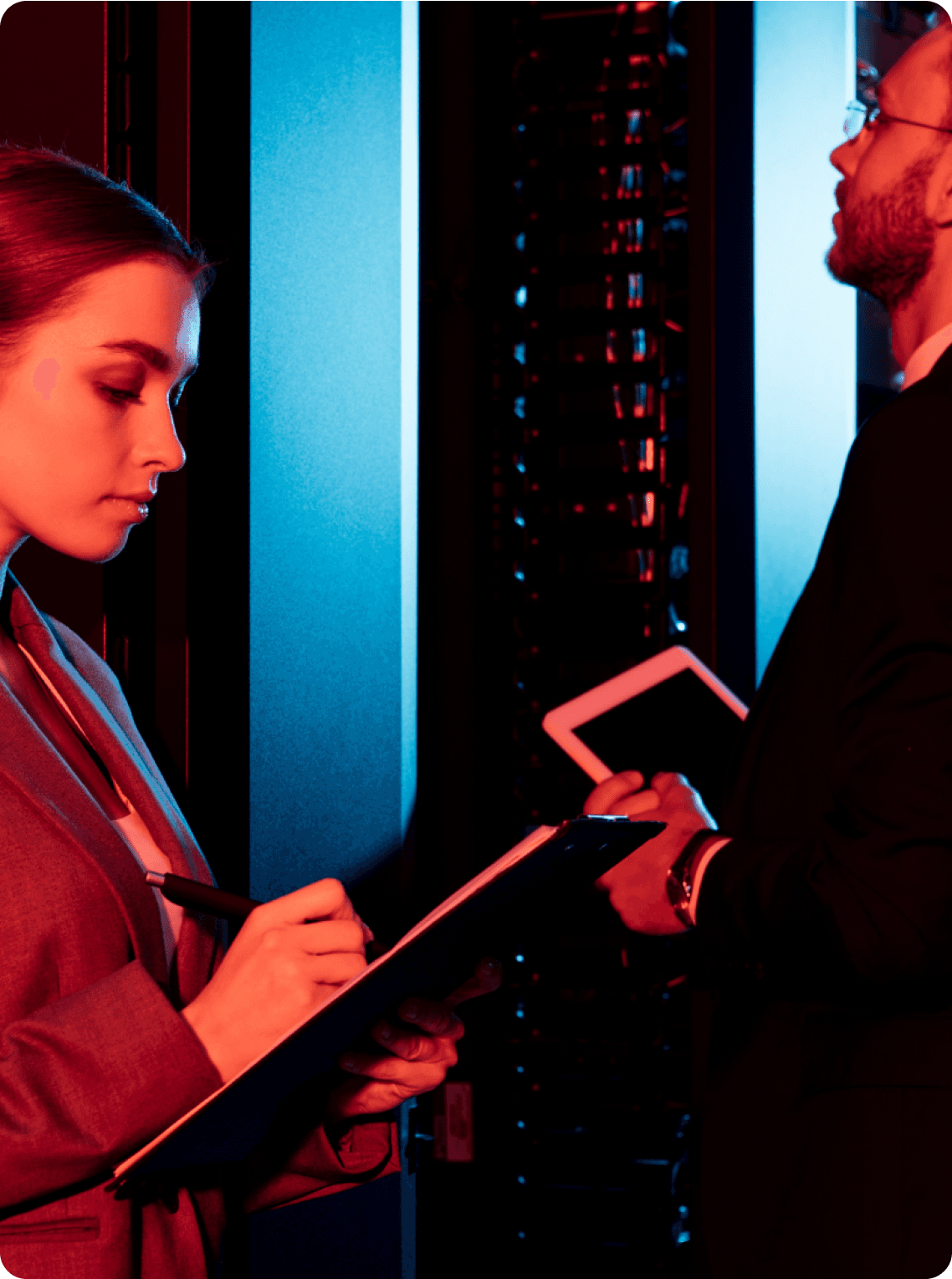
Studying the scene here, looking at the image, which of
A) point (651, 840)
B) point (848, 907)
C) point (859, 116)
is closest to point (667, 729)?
point (651, 840)

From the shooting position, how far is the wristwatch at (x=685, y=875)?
3.55ft

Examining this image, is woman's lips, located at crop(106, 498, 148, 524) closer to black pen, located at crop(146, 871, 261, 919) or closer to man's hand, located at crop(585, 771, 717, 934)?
black pen, located at crop(146, 871, 261, 919)

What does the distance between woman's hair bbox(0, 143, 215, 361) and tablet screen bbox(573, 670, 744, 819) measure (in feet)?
2.23

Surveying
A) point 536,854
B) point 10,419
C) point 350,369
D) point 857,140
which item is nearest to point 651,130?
point 857,140

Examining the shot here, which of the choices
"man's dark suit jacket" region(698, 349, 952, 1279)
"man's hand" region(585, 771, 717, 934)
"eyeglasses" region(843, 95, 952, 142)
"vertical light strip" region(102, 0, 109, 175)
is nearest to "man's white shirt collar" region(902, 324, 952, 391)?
"man's dark suit jacket" region(698, 349, 952, 1279)

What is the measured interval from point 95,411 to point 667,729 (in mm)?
714

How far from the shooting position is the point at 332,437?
4.34 ft

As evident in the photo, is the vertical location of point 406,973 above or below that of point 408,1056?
above

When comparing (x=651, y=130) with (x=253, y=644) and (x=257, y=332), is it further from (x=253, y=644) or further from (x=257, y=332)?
(x=253, y=644)

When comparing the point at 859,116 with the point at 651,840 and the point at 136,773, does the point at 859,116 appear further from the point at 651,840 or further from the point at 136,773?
the point at 136,773

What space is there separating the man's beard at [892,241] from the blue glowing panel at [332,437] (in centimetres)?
49

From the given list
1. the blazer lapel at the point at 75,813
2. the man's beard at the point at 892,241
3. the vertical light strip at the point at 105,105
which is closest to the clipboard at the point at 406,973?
the blazer lapel at the point at 75,813

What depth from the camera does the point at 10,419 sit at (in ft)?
2.76

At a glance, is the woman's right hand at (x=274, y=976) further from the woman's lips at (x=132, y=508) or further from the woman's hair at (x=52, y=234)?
the woman's hair at (x=52, y=234)
